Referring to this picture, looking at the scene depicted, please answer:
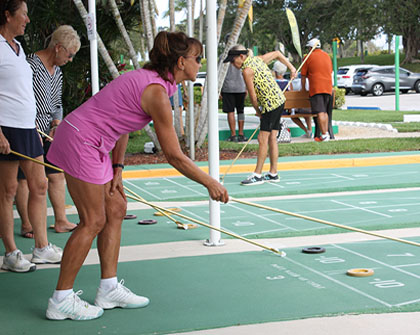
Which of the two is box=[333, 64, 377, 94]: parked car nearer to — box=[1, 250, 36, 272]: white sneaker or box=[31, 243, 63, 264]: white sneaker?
box=[31, 243, 63, 264]: white sneaker

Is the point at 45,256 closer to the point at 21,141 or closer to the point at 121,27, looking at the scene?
the point at 21,141

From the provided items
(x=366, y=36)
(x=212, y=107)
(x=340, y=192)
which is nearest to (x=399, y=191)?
(x=340, y=192)

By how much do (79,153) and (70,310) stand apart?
879 millimetres

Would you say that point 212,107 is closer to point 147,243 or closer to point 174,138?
point 147,243

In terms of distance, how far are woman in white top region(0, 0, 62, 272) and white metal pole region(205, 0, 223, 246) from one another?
1.31 m

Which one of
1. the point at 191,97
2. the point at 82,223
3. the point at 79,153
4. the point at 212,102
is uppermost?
the point at 191,97

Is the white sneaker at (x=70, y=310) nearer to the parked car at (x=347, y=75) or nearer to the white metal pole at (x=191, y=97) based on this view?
the white metal pole at (x=191, y=97)

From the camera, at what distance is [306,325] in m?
3.52

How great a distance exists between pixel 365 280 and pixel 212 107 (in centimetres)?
188

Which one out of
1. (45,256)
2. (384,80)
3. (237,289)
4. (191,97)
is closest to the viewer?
(237,289)

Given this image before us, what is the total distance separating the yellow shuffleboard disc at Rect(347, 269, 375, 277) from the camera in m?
4.43

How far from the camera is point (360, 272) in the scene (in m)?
4.46

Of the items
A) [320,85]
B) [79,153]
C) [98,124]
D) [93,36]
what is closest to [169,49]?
[98,124]

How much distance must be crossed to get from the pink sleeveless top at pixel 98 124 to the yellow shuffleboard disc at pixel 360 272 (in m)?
1.81
